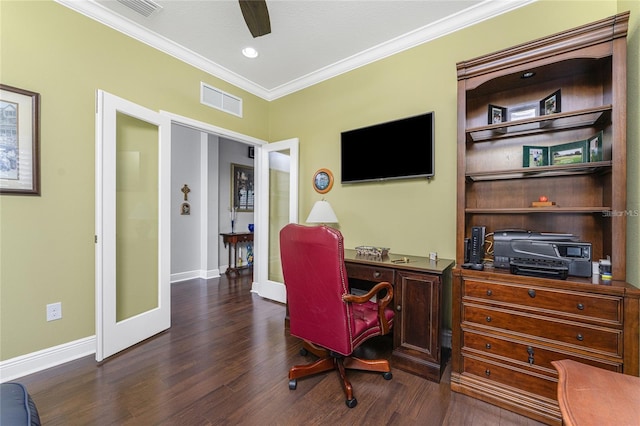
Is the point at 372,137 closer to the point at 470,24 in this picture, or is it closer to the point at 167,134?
the point at 470,24

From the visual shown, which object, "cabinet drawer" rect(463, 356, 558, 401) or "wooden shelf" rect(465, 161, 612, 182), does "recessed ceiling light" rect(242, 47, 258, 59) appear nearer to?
"wooden shelf" rect(465, 161, 612, 182)

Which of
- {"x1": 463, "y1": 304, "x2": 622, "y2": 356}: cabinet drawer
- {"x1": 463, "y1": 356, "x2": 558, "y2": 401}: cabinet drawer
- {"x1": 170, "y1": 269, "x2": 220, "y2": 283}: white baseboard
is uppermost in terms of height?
{"x1": 463, "y1": 304, "x2": 622, "y2": 356}: cabinet drawer

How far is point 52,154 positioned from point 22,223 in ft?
1.88

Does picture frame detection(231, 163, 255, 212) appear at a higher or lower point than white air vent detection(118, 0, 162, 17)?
lower

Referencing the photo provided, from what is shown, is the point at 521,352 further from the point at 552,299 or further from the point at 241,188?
the point at 241,188

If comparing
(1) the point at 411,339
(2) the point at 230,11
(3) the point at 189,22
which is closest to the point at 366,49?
(2) the point at 230,11

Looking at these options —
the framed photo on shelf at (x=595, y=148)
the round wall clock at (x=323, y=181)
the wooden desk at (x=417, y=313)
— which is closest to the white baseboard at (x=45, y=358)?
the wooden desk at (x=417, y=313)

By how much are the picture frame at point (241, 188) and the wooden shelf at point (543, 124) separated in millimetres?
4411

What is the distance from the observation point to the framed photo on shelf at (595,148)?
1.69 metres

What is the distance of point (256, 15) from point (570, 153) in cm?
235

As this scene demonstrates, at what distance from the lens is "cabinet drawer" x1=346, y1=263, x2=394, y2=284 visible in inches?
84.4

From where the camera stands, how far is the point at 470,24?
2369mm

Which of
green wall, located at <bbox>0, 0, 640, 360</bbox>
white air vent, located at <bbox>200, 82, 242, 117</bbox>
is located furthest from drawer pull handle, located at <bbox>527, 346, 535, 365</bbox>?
white air vent, located at <bbox>200, 82, 242, 117</bbox>

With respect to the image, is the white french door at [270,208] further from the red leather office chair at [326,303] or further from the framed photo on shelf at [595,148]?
the framed photo on shelf at [595,148]
